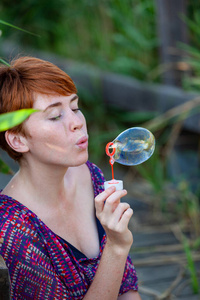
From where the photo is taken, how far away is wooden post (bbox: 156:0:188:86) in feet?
→ 12.8

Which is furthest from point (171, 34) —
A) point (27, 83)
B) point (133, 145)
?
point (27, 83)

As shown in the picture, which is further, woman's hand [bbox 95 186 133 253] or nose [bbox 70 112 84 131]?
nose [bbox 70 112 84 131]

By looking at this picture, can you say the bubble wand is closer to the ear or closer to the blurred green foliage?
the ear

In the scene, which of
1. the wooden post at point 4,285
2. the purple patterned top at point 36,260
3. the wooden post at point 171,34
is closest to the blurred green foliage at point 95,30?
the wooden post at point 171,34

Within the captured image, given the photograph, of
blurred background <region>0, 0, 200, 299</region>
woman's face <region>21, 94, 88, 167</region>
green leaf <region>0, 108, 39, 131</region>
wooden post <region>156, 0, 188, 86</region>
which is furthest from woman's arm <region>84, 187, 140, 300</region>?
wooden post <region>156, 0, 188, 86</region>

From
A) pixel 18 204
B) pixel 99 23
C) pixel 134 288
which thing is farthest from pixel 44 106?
pixel 99 23

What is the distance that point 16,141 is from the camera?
1607 mm

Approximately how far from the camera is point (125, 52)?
474 cm

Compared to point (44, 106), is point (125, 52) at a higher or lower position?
higher

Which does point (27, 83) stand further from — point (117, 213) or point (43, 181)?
point (117, 213)

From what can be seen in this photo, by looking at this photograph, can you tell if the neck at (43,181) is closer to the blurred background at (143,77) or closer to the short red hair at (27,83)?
the short red hair at (27,83)

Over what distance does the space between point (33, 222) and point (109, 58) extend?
3.63 metres

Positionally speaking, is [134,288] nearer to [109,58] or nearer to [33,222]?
[33,222]

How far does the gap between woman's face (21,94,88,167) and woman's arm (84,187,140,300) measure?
0.60 feet
